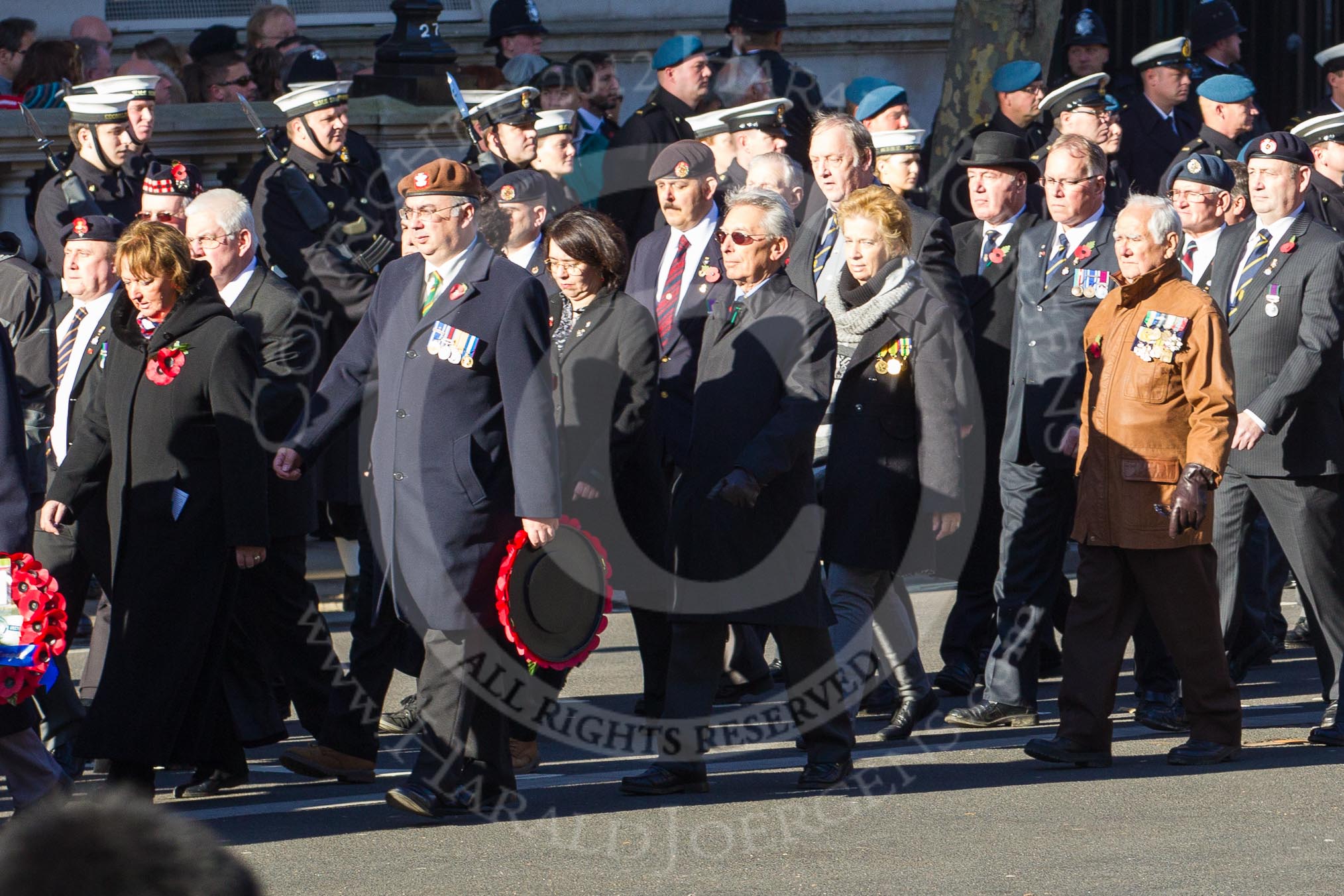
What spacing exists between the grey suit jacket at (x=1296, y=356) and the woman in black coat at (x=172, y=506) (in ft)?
11.4

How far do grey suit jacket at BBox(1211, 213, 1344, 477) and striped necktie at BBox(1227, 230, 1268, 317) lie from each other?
0.02 m

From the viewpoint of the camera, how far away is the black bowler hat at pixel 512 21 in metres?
13.7

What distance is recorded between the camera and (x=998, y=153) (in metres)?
8.23

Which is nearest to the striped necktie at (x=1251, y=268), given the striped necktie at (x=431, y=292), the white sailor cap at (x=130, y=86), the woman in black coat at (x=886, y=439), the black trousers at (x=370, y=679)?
the woman in black coat at (x=886, y=439)

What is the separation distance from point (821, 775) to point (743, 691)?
1721 millimetres

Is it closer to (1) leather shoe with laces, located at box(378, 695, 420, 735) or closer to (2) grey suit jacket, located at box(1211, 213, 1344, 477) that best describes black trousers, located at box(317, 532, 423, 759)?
(1) leather shoe with laces, located at box(378, 695, 420, 735)

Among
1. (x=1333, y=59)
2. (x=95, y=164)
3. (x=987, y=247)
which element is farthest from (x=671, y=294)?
(x=1333, y=59)

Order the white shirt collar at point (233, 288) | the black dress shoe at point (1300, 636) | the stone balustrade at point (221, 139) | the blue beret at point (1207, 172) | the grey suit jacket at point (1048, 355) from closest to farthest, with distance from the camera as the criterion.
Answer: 1. the white shirt collar at point (233, 288)
2. the grey suit jacket at point (1048, 355)
3. the blue beret at point (1207, 172)
4. the black dress shoe at point (1300, 636)
5. the stone balustrade at point (221, 139)

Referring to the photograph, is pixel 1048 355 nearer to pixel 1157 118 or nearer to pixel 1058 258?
pixel 1058 258

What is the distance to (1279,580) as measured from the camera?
9.05m

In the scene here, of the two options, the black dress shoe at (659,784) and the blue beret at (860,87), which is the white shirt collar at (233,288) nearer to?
the black dress shoe at (659,784)

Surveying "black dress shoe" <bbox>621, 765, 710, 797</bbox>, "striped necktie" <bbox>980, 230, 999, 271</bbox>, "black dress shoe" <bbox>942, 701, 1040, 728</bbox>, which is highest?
"striped necktie" <bbox>980, 230, 999, 271</bbox>

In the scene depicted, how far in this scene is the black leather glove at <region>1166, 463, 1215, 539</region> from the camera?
6.45m

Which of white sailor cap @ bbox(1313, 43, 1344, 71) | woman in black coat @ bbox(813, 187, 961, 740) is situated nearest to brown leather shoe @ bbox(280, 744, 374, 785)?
woman in black coat @ bbox(813, 187, 961, 740)
